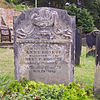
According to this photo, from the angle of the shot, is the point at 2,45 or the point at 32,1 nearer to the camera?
the point at 2,45

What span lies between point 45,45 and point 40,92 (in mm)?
1054

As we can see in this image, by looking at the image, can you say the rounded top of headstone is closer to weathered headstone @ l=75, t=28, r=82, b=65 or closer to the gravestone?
the gravestone

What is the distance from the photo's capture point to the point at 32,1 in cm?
2853

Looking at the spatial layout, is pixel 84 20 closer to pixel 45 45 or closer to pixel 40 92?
pixel 45 45

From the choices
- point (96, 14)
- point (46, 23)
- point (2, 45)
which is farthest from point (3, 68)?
point (96, 14)

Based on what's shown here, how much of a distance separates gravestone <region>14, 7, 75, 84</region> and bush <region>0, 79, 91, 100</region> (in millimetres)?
368

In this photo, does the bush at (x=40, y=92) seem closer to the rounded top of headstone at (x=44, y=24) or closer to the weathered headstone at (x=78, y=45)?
the rounded top of headstone at (x=44, y=24)

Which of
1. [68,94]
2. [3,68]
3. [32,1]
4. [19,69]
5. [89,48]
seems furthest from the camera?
[32,1]

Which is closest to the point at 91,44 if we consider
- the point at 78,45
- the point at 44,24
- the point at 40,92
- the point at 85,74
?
the point at 78,45

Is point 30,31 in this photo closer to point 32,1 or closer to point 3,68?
point 3,68

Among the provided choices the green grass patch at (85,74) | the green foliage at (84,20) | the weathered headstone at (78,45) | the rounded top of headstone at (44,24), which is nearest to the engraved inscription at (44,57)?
the rounded top of headstone at (44,24)

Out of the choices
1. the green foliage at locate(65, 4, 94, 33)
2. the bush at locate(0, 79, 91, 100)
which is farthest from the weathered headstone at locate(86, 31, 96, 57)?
the green foliage at locate(65, 4, 94, 33)

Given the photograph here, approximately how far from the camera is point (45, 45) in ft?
11.1

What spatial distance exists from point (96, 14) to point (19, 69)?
22946 millimetres
